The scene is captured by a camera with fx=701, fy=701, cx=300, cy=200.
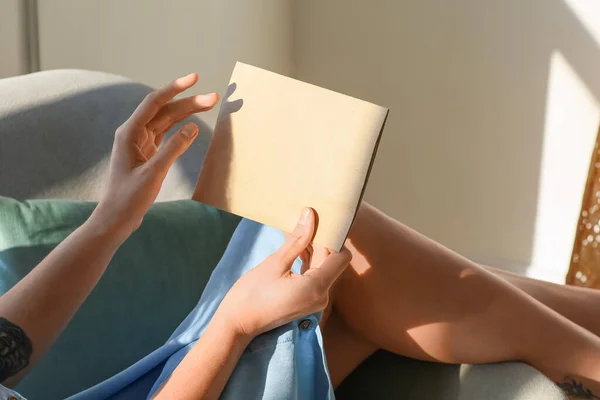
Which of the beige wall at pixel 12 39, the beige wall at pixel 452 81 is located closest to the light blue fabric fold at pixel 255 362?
the beige wall at pixel 12 39

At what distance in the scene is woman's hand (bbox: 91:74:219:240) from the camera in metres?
0.81

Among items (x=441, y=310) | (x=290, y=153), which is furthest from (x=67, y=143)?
(x=441, y=310)

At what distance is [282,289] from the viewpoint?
0.71m

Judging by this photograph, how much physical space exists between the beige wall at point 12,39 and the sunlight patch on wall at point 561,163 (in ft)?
5.07

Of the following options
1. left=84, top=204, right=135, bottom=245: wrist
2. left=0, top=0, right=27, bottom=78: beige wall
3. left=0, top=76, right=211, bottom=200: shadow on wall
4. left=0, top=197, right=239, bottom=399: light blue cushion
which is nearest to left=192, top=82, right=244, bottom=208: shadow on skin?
left=84, top=204, right=135, bottom=245: wrist

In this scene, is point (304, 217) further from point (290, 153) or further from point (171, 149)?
point (171, 149)

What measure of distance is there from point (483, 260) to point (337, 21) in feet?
3.25

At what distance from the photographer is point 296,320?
31.1 inches

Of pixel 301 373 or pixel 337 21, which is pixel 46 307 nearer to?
pixel 301 373

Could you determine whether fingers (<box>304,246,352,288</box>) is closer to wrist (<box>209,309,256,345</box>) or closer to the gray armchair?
wrist (<box>209,309,256,345</box>)

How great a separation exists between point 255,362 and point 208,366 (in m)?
0.06

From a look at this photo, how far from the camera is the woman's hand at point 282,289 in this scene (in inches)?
27.9

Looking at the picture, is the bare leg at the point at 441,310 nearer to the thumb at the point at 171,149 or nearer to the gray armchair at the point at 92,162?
the gray armchair at the point at 92,162

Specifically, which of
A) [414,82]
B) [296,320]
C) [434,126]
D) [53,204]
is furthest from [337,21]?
[296,320]
